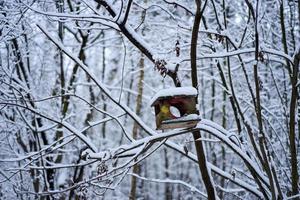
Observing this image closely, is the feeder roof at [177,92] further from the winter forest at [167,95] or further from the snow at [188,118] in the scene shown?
the snow at [188,118]

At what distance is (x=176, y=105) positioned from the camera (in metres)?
3.33

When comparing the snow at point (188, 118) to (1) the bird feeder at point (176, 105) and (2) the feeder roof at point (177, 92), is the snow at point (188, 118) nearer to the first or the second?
(1) the bird feeder at point (176, 105)

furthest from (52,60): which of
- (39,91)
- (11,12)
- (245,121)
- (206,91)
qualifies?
(206,91)

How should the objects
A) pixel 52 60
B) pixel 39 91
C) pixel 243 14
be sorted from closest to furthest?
pixel 243 14
pixel 39 91
pixel 52 60

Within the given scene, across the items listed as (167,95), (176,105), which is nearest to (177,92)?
(167,95)

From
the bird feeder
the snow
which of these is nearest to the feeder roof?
the bird feeder

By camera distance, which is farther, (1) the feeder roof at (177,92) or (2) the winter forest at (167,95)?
(2) the winter forest at (167,95)

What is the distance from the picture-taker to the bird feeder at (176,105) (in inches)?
124

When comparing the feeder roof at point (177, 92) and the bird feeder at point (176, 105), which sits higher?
the feeder roof at point (177, 92)

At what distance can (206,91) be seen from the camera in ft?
49.2

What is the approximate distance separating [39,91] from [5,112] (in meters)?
0.73

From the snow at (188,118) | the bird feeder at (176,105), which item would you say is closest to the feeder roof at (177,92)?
the bird feeder at (176,105)

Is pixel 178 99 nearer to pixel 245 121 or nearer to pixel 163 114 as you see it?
pixel 163 114

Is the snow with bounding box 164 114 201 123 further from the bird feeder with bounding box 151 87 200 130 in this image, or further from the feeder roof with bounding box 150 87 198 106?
the feeder roof with bounding box 150 87 198 106
